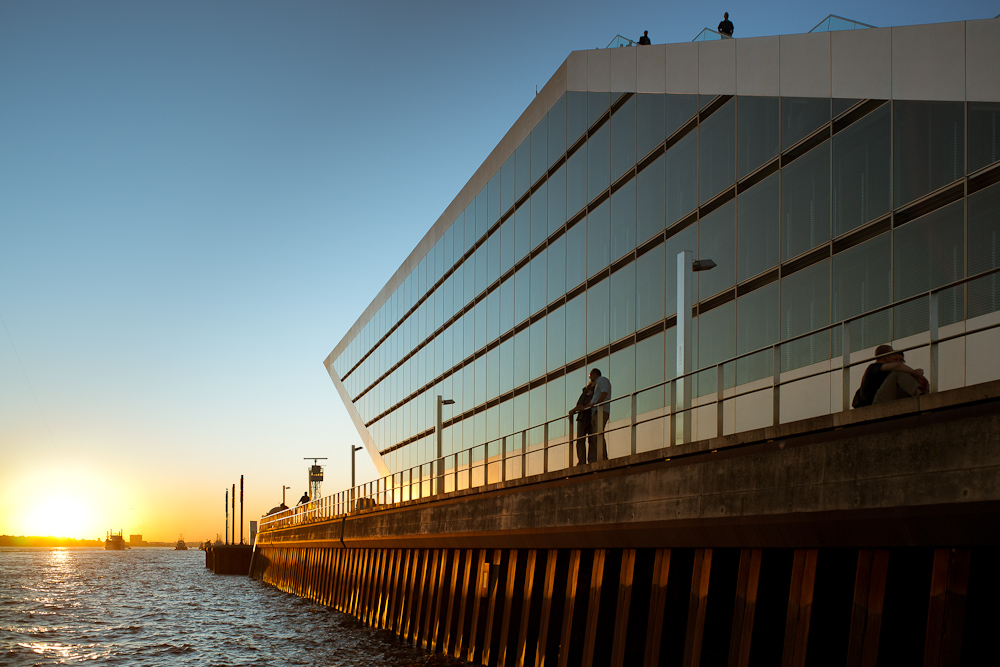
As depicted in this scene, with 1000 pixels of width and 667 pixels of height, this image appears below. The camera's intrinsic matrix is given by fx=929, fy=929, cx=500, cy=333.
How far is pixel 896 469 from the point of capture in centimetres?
762

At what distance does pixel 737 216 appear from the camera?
17750 mm

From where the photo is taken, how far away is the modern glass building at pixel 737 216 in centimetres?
1299

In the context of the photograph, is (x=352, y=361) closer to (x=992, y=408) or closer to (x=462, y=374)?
(x=462, y=374)

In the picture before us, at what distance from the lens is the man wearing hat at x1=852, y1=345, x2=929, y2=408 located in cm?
857

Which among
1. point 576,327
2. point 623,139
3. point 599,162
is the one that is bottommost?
point 576,327

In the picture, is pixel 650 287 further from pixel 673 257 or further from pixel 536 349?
pixel 536 349

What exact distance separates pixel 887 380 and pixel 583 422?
24.4 ft

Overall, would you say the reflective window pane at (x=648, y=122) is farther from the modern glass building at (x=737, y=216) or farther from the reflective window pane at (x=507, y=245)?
the reflective window pane at (x=507, y=245)

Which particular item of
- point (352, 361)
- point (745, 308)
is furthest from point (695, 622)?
point (352, 361)

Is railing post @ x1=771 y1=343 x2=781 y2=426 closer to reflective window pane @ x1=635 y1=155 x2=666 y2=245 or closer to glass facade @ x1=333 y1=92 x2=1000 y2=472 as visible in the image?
glass facade @ x1=333 y1=92 x2=1000 y2=472

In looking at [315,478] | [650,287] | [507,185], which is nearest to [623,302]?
[650,287]

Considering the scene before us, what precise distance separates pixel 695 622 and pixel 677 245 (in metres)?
11.3

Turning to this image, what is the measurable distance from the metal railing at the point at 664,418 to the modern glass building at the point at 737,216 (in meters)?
0.15

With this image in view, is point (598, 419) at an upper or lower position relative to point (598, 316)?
lower
